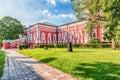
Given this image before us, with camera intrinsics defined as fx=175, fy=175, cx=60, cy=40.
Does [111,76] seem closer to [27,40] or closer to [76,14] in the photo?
[76,14]

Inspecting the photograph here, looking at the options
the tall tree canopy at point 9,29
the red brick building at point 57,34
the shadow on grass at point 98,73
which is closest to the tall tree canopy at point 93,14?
the shadow on grass at point 98,73

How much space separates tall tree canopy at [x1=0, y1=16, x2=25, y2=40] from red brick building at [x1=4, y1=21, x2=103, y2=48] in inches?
113

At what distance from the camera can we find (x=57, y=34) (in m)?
48.7

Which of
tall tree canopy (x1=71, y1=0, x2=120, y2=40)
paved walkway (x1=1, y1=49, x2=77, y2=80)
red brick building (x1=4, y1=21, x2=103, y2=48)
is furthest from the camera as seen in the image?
red brick building (x1=4, y1=21, x2=103, y2=48)

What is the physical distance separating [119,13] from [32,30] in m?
35.4

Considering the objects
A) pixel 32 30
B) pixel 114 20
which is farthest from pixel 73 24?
pixel 114 20

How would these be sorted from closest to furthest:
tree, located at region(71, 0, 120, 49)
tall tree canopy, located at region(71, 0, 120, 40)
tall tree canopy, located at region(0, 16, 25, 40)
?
tree, located at region(71, 0, 120, 49) < tall tree canopy, located at region(71, 0, 120, 40) < tall tree canopy, located at region(0, 16, 25, 40)

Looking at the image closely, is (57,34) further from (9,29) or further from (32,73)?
(32,73)

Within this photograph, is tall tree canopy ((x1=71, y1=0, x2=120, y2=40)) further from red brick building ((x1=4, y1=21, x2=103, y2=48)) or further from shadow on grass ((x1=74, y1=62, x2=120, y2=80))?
red brick building ((x1=4, y1=21, x2=103, y2=48))

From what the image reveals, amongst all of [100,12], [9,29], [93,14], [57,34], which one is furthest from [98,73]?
[9,29]

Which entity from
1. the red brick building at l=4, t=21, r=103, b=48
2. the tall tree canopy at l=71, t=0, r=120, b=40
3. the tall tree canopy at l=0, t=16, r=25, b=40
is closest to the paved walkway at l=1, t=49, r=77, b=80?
the tall tree canopy at l=71, t=0, r=120, b=40

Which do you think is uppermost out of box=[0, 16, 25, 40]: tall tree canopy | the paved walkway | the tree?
box=[0, 16, 25, 40]: tall tree canopy

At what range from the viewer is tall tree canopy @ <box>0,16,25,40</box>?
51175mm

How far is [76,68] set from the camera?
839cm
